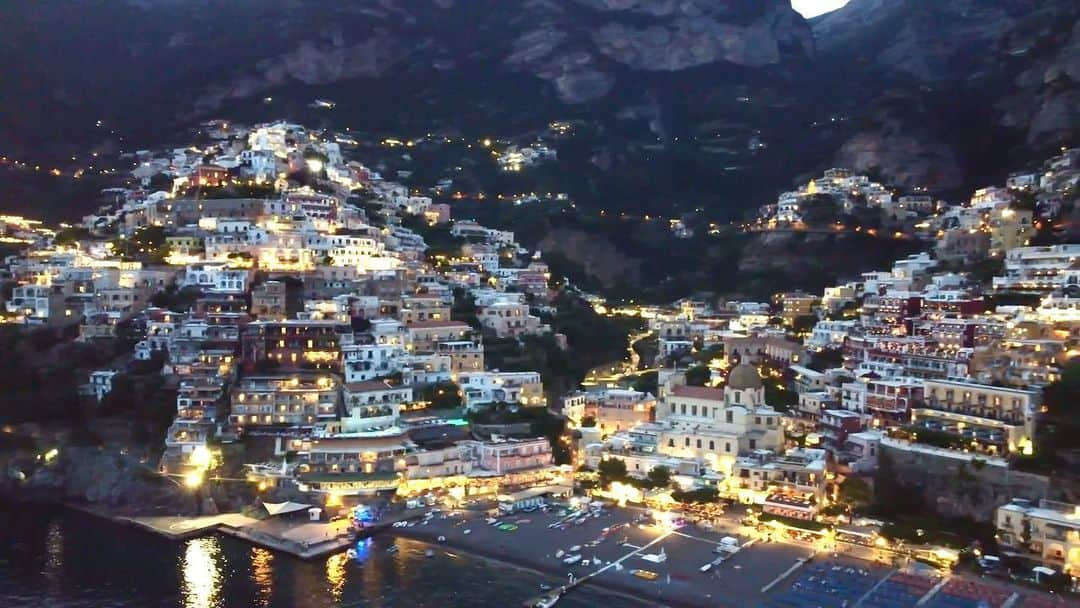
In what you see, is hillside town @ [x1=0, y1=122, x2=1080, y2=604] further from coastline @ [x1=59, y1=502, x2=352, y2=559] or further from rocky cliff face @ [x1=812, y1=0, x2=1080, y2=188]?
rocky cliff face @ [x1=812, y1=0, x2=1080, y2=188]

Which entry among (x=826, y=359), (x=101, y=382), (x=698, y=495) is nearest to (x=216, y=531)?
(x=101, y=382)

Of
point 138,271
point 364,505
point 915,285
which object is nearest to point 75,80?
point 138,271

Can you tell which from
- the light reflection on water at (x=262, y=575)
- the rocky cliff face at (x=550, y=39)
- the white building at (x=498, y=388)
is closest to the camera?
the light reflection on water at (x=262, y=575)

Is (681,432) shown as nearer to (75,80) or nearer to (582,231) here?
(582,231)

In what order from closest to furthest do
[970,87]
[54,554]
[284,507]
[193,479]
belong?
[54,554], [284,507], [193,479], [970,87]

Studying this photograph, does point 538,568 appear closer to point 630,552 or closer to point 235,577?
point 630,552

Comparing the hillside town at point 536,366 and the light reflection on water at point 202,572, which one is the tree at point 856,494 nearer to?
the hillside town at point 536,366

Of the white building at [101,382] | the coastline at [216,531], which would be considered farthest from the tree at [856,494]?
the white building at [101,382]
